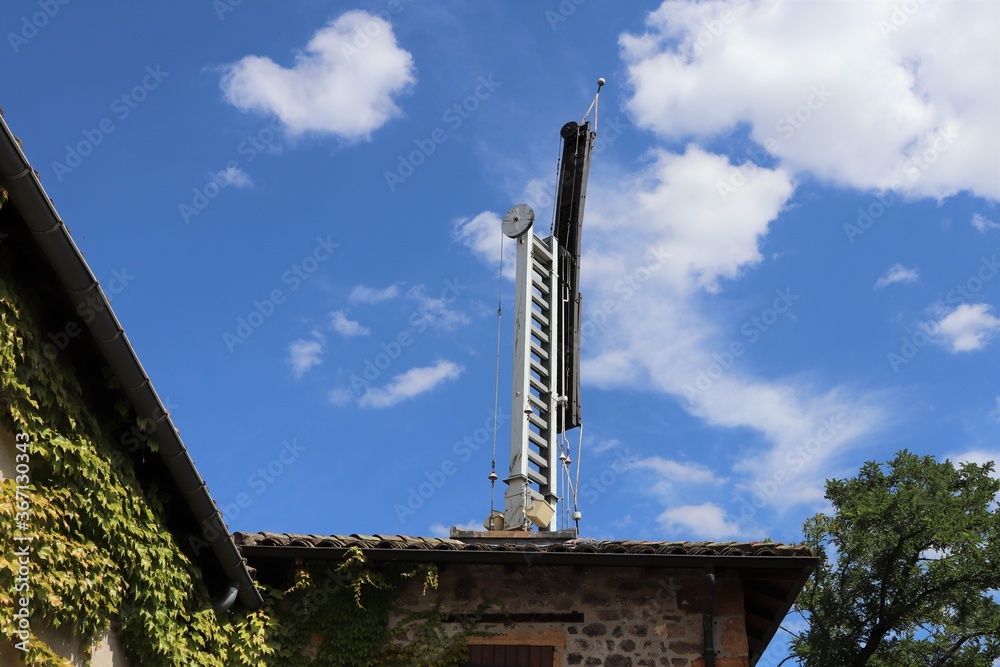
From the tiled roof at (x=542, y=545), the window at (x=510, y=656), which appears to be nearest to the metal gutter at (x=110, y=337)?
the tiled roof at (x=542, y=545)

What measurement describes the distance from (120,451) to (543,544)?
154 inches

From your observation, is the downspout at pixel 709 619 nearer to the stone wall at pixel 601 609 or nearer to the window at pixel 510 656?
the stone wall at pixel 601 609

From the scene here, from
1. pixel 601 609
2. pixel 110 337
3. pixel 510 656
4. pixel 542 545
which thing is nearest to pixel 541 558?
pixel 542 545

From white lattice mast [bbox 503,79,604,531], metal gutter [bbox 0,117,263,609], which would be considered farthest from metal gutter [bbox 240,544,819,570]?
white lattice mast [bbox 503,79,604,531]

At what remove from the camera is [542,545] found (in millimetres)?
9586

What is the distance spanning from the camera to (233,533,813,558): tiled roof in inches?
367

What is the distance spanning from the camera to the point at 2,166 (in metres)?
6.17

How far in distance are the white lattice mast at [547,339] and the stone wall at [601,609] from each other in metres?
2.81

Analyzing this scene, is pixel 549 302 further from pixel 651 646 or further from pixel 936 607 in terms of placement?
pixel 936 607

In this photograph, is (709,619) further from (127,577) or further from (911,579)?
(911,579)

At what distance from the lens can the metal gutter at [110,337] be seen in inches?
247

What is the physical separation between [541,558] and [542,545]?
13cm

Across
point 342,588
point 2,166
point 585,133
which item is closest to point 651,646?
point 342,588

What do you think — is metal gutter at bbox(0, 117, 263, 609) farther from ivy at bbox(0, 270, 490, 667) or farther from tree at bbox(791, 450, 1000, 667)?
tree at bbox(791, 450, 1000, 667)
